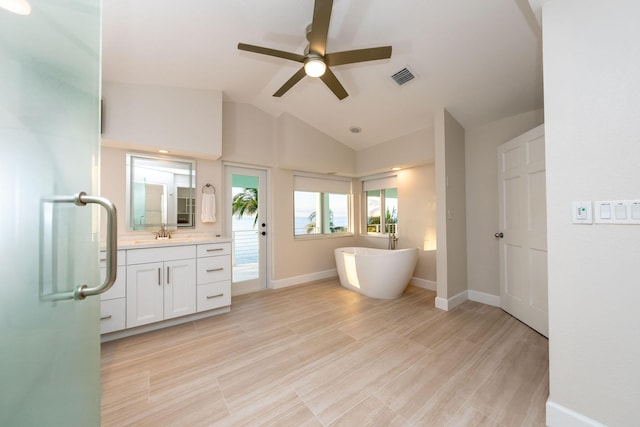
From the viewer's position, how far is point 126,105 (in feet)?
8.09

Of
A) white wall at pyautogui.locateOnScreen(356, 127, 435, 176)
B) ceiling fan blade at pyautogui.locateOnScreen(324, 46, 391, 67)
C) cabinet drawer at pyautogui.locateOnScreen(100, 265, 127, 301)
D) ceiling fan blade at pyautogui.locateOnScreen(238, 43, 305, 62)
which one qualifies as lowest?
cabinet drawer at pyautogui.locateOnScreen(100, 265, 127, 301)

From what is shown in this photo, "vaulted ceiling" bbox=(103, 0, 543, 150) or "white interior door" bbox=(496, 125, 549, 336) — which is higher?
"vaulted ceiling" bbox=(103, 0, 543, 150)

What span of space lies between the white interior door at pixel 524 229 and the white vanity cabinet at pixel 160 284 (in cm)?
351

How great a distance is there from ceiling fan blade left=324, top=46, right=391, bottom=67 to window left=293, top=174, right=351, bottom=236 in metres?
2.38

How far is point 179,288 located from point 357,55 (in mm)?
2774

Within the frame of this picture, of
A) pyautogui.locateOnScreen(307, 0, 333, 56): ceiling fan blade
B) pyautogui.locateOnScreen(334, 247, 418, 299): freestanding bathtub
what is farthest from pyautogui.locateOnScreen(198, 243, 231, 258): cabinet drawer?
pyautogui.locateOnScreen(307, 0, 333, 56): ceiling fan blade

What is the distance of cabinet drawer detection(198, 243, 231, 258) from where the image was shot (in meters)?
2.65

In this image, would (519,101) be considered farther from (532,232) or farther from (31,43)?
(31,43)

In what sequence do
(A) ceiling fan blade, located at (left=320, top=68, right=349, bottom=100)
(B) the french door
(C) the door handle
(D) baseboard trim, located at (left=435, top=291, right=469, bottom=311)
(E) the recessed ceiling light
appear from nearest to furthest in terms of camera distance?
(E) the recessed ceiling light
(C) the door handle
(A) ceiling fan blade, located at (left=320, top=68, right=349, bottom=100)
(D) baseboard trim, located at (left=435, top=291, right=469, bottom=311)
(B) the french door

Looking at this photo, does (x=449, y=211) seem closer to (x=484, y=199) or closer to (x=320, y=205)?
(x=484, y=199)

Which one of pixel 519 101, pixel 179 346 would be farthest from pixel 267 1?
pixel 179 346

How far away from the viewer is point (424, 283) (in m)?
3.75

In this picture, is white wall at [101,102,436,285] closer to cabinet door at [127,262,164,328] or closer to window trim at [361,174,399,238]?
window trim at [361,174,399,238]

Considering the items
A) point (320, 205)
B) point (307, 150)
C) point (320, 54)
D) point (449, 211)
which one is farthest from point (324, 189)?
point (320, 54)
